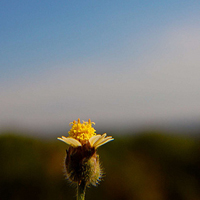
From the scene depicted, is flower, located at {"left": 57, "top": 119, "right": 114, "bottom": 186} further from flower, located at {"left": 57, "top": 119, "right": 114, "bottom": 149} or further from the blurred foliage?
the blurred foliage

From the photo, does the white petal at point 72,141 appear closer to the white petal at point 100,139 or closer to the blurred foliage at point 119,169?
the white petal at point 100,139

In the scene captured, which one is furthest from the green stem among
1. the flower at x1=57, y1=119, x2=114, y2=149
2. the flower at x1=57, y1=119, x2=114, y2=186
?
the flower at x1=57, y1=119, x2=114, y2=149

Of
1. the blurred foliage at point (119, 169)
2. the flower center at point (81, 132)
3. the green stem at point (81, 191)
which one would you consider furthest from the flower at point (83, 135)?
the blurred foliage at point (119, 169)

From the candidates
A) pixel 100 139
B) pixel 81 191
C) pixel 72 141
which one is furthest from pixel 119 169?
pixel 72 141

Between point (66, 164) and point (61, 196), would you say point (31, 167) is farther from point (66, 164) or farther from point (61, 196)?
point (66, 164)

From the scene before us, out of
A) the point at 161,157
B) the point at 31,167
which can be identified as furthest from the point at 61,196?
the point at 161,157

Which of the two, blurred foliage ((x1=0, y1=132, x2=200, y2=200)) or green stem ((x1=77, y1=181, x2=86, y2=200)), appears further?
blurred foliage ((x1=0, y1=132, x2=200, y2=200))

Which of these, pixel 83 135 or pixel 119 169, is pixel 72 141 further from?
pixel 119 169

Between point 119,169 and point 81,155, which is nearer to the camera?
point 81,155

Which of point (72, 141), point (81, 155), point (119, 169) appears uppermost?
point (72, 141)
